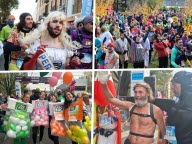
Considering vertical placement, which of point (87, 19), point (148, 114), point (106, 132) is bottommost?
point (106, 132)

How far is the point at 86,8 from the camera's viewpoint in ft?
7.55

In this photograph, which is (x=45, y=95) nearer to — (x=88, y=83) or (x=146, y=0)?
(x=88, y=83)

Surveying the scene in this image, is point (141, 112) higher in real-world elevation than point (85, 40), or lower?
lower

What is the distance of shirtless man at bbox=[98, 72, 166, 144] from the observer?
2.31 metres

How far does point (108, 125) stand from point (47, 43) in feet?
2.09

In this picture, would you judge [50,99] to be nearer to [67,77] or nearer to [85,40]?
[67,77]

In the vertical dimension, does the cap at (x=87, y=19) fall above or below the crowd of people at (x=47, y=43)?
above

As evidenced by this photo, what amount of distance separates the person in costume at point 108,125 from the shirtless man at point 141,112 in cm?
6

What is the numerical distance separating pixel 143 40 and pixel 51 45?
0.57 meters

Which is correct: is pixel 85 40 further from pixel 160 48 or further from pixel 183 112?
pixel 183 112

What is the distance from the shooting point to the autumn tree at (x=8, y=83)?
7.57ft

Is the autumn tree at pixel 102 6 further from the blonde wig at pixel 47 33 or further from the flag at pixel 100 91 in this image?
the flag at pixel 100 91

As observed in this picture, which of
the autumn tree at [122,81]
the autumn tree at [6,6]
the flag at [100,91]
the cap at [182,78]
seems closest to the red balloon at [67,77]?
the flag at [100,91]

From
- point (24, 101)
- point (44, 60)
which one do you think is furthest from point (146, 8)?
point (24, 101)
